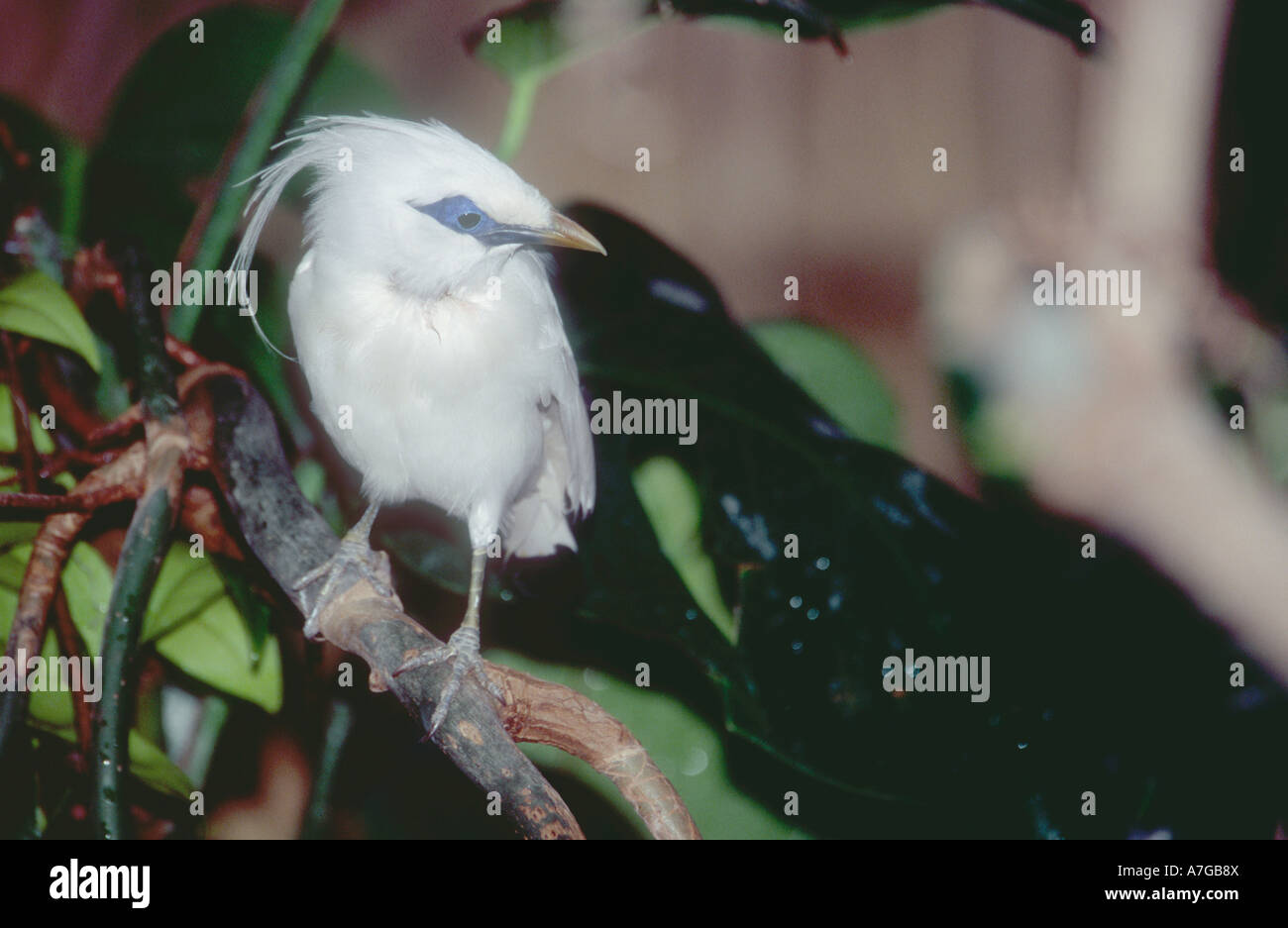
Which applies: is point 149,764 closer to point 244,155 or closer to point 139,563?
point 139,563

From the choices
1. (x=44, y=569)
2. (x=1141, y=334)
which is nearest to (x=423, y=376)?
(x=44, y=569)

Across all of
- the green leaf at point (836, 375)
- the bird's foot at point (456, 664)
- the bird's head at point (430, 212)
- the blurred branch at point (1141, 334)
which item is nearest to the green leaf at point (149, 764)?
the bird's foot at point (456, 664)

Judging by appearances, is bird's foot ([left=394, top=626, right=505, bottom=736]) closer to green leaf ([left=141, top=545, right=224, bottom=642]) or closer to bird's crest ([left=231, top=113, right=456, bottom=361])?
green leaf ([left=141, top=545, right=224, bottom=642])

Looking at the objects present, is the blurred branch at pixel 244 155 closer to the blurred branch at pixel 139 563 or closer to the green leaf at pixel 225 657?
the blurred branch at pixel 139 563

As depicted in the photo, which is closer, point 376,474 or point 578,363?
point 376,474

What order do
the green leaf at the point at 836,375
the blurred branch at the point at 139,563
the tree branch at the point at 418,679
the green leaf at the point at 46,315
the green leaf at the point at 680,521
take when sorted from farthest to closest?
the green leaf at the point at 836,375, the green leaf at the point at 680,521, the green leaf at the point at 46,315, the blurred branch at the point at 139,563, the tree branch at the point at 418,679

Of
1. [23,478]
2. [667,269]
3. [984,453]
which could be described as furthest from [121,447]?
[984,453]

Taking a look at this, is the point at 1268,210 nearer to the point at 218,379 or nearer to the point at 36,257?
the point at 218,379
